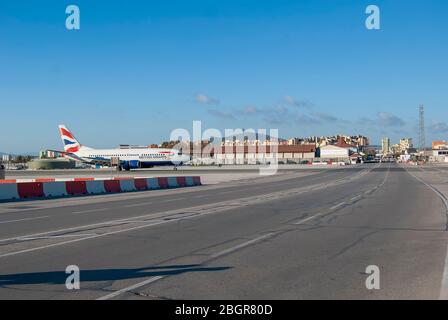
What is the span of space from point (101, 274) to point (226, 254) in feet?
9.01

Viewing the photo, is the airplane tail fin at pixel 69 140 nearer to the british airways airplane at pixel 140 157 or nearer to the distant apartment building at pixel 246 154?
the british airways airplane at pixel 140 157

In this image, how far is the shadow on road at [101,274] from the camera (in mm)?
8352

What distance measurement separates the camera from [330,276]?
28.5 feet

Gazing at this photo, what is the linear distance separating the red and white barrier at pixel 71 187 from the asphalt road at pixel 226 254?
10.1 metres

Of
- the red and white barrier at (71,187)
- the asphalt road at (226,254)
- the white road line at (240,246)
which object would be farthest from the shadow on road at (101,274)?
the red and white barrier at (71,187)

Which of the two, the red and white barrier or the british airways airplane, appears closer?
the red and white barrier

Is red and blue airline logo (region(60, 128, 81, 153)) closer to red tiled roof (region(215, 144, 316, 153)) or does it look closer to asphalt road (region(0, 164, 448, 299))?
red tiled roof (region(215, 144, 316, 153))

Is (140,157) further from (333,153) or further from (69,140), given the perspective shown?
(333,153)

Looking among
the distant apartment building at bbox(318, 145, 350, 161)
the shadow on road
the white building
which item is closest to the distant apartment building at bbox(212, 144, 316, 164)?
the white building

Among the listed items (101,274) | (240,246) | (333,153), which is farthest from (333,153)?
(101,274)

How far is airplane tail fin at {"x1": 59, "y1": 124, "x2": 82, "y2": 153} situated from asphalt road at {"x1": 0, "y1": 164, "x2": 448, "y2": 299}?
254 feet

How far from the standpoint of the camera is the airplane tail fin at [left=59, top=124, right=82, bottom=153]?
94812 millimetres
